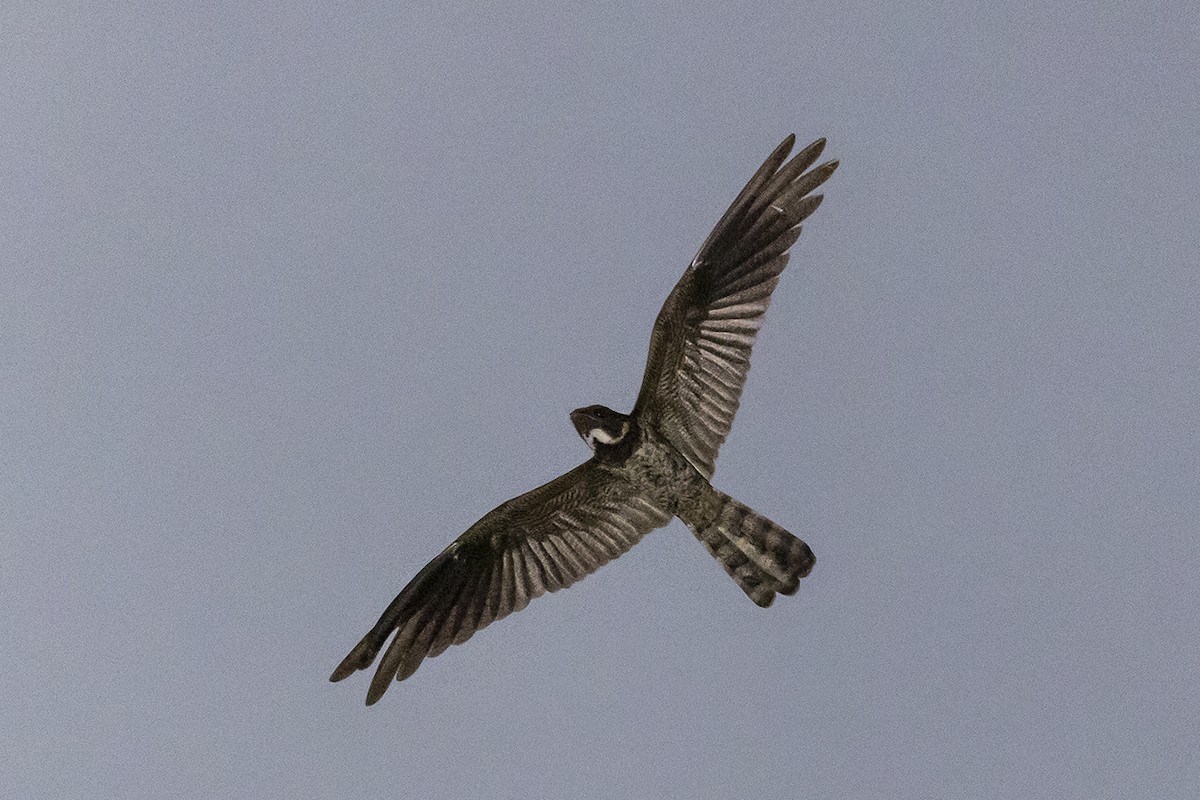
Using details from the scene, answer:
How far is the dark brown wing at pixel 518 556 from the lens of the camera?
48.8 ft

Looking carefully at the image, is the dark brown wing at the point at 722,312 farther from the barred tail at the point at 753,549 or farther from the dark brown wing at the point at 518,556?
the dark brown wing at the point at 518,556

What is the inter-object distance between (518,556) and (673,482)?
6.68 feet

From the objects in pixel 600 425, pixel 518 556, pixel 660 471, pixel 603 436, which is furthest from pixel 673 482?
pixel 518 556

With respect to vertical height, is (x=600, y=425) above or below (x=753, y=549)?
above

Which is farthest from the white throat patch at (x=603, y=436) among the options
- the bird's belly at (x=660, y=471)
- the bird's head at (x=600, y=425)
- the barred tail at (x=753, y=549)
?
the barred tail at (x=753, y=549)

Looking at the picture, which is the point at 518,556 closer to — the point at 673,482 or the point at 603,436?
the point at 603,436

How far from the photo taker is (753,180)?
15.1 metres

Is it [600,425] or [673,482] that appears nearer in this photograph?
[600,425]

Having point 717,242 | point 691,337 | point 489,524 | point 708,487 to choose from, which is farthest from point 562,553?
point 717,242

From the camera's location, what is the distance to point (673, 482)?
15.0 metres

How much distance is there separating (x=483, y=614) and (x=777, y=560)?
3.42m

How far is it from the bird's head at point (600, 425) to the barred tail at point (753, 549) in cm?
126

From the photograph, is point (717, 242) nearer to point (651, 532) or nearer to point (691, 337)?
point (691, 337)

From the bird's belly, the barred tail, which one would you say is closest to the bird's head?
the bird's belly
